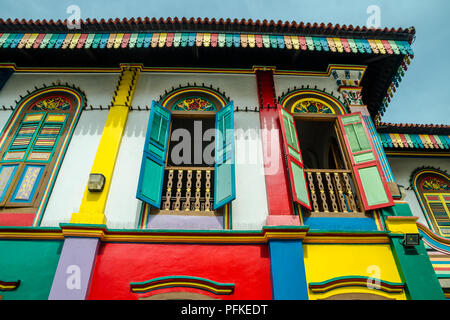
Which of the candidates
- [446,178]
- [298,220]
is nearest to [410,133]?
[446,178]

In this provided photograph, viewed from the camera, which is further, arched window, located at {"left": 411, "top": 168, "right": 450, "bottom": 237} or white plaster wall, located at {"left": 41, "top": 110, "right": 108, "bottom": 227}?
arched window, located at {"left": 411, "top": 168, "right": 450, "bottom": 237}

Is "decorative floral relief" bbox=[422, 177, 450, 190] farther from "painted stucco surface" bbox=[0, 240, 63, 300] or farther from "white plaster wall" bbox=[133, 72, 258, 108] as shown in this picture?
"painted stucco surface" bbox=[0, 240, 63, 300]

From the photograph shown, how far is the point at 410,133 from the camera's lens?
23.0 feet

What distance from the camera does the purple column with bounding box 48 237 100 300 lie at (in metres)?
3.66

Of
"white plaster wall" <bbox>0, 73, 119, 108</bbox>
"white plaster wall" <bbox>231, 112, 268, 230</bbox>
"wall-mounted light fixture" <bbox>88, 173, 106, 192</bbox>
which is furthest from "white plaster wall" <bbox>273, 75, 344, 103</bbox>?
"wall-mounted light fixture" <bbox>88, 173, 106, 192</bbox>

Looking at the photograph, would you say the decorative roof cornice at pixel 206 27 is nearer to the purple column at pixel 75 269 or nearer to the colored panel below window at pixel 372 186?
the colored panel below window at pixel 372 186

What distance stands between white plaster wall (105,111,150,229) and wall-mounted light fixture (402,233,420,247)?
3600 mm

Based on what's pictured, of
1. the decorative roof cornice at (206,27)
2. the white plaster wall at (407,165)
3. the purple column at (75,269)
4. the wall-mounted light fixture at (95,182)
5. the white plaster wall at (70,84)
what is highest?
the decorative roof cornice at (206,27)

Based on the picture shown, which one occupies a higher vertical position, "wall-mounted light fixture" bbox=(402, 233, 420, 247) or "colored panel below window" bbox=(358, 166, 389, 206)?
"colored panel below window" bbox=(358, 166, 389, 206)

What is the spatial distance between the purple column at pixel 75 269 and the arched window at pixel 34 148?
82 cm

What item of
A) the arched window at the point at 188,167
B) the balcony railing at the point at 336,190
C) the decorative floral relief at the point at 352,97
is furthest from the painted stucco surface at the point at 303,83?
the balcony railing at the point at 336,190

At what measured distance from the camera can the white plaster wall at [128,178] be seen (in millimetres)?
4359

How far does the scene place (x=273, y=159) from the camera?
16.4ft

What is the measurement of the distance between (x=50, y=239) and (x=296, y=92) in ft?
15.6
